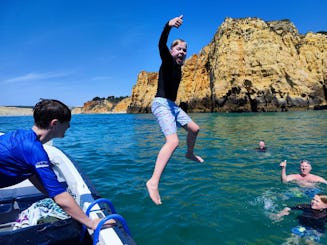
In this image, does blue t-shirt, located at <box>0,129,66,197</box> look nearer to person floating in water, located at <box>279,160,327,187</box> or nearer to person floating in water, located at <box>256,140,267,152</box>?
person floating in water, located at <box>279,160,327,187</box>

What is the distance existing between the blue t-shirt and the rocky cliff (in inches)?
2039

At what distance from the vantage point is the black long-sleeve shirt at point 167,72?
12.9 ft

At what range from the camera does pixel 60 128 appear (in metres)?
3.16

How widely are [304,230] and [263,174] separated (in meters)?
4.08

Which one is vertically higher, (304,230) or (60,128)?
(60,128)

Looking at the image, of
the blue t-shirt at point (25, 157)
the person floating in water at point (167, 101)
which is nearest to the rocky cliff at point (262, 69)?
the person floating in water at point (167, 101)

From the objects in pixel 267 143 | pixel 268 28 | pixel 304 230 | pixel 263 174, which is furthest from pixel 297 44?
pixel 304 230

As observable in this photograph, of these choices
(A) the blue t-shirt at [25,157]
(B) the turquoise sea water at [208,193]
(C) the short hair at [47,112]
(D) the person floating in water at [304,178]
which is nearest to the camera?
(A) the blue t-shirt at [25,157]

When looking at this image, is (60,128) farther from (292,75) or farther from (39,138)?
(292,75)

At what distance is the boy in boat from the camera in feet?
9.55

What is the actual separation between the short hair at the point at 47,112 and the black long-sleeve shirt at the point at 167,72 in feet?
5.43

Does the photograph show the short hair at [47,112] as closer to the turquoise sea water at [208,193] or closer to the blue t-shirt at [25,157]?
→ the blue t-shirt at [25,157]

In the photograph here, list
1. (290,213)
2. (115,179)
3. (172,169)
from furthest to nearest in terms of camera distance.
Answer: (172,169) < (115,179) < (290,213)

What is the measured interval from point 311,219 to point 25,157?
5.53m
